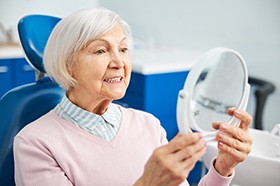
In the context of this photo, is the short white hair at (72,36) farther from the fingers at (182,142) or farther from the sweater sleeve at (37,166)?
the fingers at (182,142)

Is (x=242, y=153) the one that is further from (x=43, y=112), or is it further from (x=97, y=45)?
(x=43, y=112)

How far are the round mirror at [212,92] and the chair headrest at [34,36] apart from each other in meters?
0.57

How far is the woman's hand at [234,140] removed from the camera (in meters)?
1.11

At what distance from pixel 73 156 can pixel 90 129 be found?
106 mm

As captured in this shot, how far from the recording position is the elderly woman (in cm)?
120

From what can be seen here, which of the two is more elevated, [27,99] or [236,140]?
[236,140]

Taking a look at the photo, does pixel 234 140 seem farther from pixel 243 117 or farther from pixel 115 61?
pixel 115 61

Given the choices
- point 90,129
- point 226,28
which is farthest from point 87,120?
point 226,28

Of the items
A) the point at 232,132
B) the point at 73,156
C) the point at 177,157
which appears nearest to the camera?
the point at 177,157

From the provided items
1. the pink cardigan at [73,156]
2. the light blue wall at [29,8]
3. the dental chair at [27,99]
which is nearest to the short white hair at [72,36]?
the pink cardigan at [73,156]

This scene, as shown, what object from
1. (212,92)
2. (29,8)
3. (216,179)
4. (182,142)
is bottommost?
(29,8)

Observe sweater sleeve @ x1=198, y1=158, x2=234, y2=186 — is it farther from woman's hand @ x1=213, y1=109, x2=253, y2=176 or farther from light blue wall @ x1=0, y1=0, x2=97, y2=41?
light blue wall @ x1=0, y1=0, x2=97, y2=41

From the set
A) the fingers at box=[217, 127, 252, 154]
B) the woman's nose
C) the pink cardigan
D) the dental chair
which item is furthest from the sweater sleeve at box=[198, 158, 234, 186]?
the dental chair

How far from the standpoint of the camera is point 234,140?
44.6 inches
